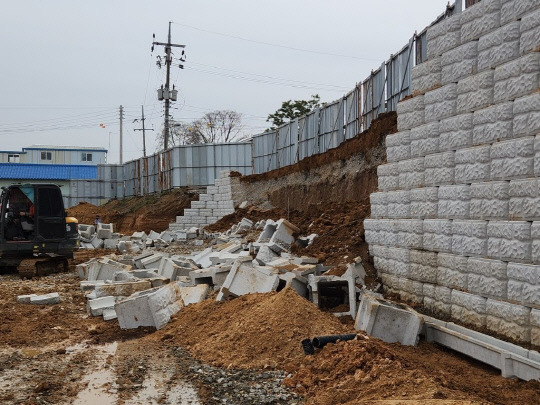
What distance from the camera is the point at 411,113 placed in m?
9.80

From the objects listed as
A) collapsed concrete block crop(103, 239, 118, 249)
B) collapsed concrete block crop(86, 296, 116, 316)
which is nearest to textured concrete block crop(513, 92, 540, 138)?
collapsed concrete block crop(86, 296, 116, 316)

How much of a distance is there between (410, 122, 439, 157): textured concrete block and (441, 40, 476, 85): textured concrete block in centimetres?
72

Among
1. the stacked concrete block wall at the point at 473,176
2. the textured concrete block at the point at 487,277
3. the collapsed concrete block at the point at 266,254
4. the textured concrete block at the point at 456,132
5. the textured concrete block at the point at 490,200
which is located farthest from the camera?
the collapsed concrete block at the point at 266,254

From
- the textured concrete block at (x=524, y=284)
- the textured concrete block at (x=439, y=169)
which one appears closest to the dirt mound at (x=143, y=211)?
the textured concrete block at (x=439, y=169)

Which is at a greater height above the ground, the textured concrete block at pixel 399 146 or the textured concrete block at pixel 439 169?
the textured concrete block at pixel 399 146

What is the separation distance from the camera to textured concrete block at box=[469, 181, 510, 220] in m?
7.28

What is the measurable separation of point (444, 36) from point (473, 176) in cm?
230

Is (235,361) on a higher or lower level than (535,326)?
lower

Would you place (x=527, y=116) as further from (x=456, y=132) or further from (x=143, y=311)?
(x=143, y=311)

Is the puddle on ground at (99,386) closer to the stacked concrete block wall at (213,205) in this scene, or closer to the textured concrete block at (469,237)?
the textured concrete block at (469,237)

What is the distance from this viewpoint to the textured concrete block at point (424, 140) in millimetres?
9109

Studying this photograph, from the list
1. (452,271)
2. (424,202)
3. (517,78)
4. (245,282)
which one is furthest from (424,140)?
(245,282)

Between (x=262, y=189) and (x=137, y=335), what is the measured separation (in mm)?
18497

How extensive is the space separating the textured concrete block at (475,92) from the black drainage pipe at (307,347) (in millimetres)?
3836
